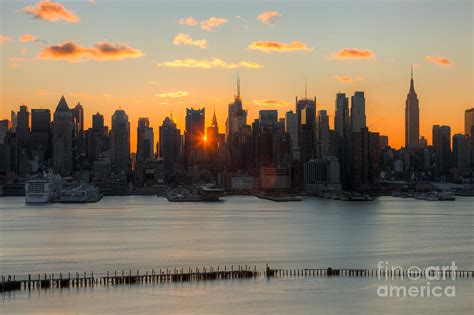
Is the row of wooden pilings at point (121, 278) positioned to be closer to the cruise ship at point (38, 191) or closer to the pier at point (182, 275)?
the pier at point (182, 275)

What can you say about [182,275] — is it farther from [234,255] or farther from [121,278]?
→ [234,255]

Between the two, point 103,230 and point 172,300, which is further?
point 103,230

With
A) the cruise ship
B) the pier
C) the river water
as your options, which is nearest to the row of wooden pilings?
the pier

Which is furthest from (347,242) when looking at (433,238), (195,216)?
(195,216)

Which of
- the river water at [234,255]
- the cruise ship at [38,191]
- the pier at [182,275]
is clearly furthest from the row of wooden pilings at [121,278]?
the cruise ship at [38,191]

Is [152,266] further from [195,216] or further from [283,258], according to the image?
[195,216]

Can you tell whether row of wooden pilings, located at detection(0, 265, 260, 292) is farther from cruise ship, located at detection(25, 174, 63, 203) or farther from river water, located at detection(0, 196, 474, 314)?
cruise ship, located at detection(25, 174, 63, 203)

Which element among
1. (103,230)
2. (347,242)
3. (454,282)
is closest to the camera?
(454,282)
